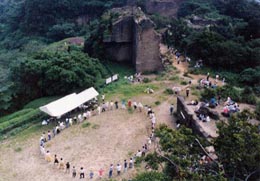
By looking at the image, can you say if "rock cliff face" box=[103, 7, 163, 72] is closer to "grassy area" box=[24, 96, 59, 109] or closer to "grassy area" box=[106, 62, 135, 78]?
"grassy area" box=[106, 62, 135, 78]

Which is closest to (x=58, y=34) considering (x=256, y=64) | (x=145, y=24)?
(x=145, y=24)

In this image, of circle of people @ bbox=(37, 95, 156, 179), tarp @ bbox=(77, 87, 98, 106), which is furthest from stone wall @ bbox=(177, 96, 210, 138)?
tarp @ bbox=(77, 87, 98, 106)

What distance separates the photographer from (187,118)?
23078 mm

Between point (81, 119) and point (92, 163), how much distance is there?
196 inches

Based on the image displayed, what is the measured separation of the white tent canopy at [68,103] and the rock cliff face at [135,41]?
5898mm

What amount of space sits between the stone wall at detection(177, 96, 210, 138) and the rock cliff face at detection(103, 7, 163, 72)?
7.25 metres

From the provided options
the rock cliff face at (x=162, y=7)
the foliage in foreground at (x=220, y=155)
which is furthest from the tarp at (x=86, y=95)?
the rock cliff face at (x=162, y=7)

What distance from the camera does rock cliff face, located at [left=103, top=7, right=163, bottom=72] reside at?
100ft

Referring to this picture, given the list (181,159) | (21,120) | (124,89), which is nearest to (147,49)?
(124,89)

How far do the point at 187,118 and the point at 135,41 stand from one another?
1054 centimetres

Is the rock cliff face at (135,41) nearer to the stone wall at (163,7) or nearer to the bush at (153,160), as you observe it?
the stone wall at (163,7)

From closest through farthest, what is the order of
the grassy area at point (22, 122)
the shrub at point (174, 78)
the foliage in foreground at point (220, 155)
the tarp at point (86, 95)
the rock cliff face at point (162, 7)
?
1. the foliage in foreground at point (220, 155)
2. the grassy area at point (22, 122)
3. the tarp at point (86, 95)
4. the shrub at point (174, 78)
5. the rock cliff face at point (162, 7)

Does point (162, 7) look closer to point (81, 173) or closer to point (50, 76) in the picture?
point (50, 76)

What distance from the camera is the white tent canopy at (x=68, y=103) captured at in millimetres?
24312
